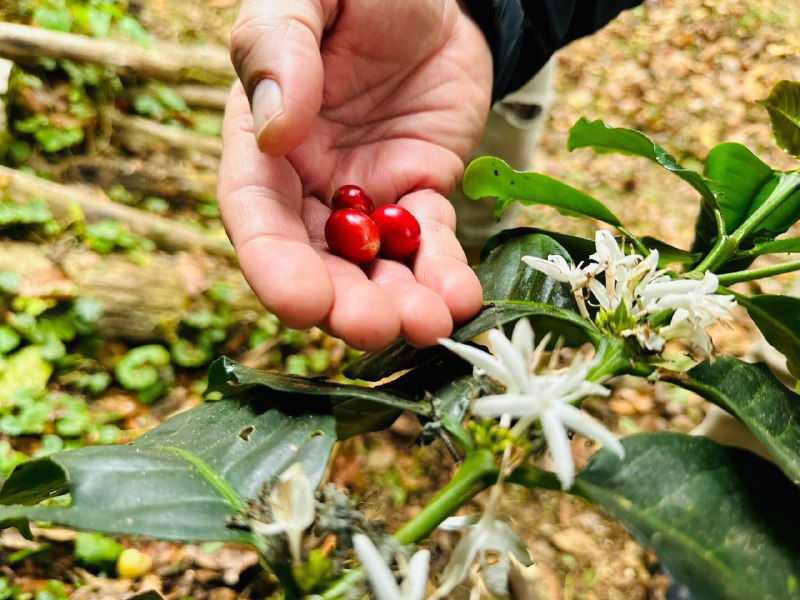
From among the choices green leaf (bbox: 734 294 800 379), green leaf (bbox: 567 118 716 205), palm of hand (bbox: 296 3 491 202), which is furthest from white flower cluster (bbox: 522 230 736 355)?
Answer: palm of hand (bbox: 296 3 491 202)

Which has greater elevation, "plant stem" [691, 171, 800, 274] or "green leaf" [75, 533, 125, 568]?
"plant stem" [691, 171, 800, 274]

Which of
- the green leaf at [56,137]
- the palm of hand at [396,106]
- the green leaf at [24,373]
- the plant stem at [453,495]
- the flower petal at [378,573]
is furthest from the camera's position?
the green leaf at [56,137]

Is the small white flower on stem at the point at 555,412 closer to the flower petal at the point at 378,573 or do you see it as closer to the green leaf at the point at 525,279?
the flower petal at the point at 378,573

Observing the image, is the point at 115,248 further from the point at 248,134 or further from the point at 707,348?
the point at 707,348

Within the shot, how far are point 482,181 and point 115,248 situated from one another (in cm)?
192

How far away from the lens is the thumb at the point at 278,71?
1.14 m

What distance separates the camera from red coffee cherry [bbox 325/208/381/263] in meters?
1.24

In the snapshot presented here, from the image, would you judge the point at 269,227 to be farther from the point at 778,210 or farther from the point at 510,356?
the point at 778,210

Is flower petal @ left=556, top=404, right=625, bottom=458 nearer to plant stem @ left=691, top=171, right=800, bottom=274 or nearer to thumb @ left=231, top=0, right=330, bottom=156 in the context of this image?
plant stem @ left=691, top=171, right=800, bottom=274

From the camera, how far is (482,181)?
1.20 meters

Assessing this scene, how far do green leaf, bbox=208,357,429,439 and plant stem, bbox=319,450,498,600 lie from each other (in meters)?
0.10

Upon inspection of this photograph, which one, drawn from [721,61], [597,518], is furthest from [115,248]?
[721,61]

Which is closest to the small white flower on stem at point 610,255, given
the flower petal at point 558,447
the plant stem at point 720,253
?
the plant stem at point 720,253

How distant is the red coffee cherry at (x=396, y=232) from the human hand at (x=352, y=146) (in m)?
0.03
